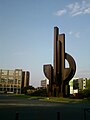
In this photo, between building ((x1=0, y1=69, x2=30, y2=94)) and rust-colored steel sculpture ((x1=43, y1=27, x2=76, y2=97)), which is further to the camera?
building ((x1=0, y1=69, x2=30, y2=94))

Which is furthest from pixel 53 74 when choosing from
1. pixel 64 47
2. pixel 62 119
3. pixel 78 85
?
pixel 78 85

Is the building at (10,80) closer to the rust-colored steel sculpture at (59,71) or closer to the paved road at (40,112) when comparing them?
the rust-colored steel sculpture at (59,71)

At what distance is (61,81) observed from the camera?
4984cm

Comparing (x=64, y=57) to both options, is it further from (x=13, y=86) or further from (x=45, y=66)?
(x=13, y=86)

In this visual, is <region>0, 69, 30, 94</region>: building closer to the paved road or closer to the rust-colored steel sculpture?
the rust-colored steel sculpture

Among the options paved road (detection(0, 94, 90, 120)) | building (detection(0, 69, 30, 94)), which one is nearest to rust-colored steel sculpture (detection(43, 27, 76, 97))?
paved road (detection(0, 94, 90, 120))

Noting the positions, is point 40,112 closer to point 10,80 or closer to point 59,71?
point 59,71

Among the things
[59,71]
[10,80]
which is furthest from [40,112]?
[10,80]

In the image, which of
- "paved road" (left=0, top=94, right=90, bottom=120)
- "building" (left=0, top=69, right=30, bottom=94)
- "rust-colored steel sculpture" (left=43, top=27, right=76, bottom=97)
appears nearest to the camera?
"paved road" (left=0, top=94, right=90, bottom=120)

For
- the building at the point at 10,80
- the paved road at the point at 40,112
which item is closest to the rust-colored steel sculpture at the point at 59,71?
the paved road at the point at 40,112

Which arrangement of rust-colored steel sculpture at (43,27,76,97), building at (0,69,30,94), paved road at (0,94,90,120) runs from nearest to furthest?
paved road at (0,94,90,120) → rust-colored steel sculpture at (43,27,76,97) → building at (0,69,30,94)

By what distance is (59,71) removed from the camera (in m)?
50.0

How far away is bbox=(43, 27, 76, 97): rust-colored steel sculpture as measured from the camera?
161ft

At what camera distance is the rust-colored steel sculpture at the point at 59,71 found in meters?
49.2
